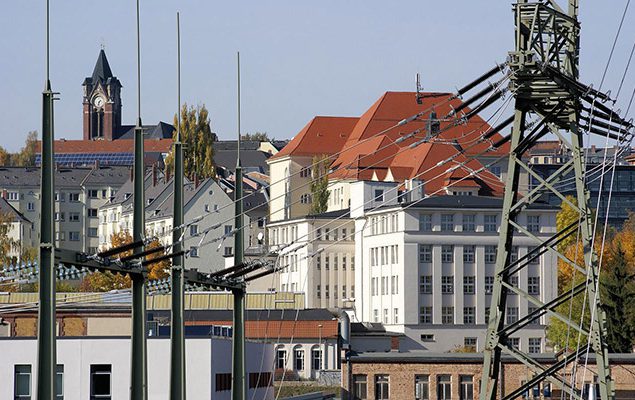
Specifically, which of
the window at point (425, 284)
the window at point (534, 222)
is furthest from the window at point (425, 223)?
the window at point (534, 222)

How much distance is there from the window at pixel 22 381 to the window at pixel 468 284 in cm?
8308

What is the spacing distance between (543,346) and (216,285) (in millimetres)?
105716

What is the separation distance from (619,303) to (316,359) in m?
20.4

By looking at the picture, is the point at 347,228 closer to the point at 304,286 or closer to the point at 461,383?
the point at 304,286

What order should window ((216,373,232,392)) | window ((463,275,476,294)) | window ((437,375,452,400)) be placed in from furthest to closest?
1. window ((463,275,476,294))
2. window ((437,375,452,400))
3. window ((216,373,232,392))

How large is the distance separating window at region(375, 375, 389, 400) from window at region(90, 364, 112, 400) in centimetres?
3319

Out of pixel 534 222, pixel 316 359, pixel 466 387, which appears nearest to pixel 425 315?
pixel 534 222

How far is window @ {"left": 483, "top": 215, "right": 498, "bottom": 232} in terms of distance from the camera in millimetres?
146625

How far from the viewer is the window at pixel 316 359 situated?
121562 mm

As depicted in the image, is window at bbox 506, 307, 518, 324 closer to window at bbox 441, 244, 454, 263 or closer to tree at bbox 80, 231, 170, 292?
window at bbox 441, 244, 454, 263

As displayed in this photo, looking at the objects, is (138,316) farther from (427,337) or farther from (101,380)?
(427,337)

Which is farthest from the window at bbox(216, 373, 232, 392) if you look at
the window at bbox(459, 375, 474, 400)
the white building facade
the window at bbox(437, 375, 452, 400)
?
the window at bbox(459, 375, 474, 400)

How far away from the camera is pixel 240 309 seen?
3844 cm

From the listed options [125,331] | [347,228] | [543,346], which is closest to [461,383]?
[125,331]
